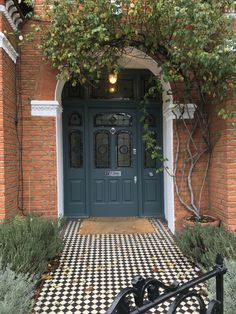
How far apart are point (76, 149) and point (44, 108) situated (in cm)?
134

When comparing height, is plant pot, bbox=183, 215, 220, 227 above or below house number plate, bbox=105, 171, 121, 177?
below

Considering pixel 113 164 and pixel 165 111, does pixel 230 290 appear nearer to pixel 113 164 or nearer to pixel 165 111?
pixel 165 111

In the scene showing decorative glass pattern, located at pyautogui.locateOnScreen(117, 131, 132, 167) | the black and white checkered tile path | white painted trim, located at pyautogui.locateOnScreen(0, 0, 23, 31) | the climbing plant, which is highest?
white painted trim, located at pyautogui.locateOnScreen(0, 0, 23, 31)

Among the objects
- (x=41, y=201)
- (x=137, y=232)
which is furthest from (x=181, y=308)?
(x=41, y=201)

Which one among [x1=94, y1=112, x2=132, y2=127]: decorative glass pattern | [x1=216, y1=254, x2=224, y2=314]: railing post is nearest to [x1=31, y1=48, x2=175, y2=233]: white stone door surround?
[x1=94, y1=112, x2=132, y2=127]: decorative glass pattern

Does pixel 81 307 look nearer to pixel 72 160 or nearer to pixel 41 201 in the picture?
pixel 41 201

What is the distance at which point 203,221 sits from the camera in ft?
15.1

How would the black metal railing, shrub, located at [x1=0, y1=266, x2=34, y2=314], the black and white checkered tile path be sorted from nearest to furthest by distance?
the black metal railing < shrub, located at [x1=0, y1=266, x2=34, y2=314] < the black and white checkered tile path

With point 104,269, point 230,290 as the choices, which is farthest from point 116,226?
point 230,290

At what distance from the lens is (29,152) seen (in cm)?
510

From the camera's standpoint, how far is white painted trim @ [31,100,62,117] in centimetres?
504

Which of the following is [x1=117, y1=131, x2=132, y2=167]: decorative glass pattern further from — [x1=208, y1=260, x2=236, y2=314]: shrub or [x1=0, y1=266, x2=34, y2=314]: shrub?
[x1=0, y1=266, x2=34, y2=314]: shrub

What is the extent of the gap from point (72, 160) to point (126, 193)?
1.38 meters

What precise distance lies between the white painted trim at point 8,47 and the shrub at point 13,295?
319 cm
